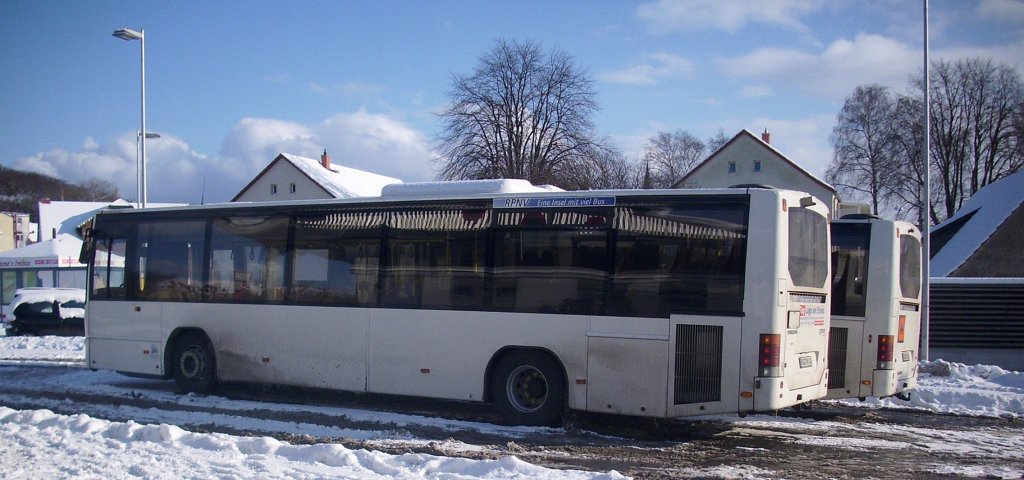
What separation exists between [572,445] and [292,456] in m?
3.09

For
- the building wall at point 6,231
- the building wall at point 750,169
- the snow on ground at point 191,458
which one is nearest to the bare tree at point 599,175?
the building wall at point 750,169

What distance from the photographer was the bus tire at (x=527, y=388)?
32.7 ft

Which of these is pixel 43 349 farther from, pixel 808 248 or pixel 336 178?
pixel 336 178

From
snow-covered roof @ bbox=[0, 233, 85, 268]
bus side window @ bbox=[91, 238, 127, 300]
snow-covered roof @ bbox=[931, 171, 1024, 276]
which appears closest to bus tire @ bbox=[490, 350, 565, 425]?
bus side window @ bbox=[91, 238, 127, 300]

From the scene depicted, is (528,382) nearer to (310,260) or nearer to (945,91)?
(310,260)

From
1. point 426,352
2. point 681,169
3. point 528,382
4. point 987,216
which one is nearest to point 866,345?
point 528,382

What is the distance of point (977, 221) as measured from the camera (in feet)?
112

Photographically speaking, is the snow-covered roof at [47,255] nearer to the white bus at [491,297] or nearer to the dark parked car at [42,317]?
the dark parked car at [42,317]

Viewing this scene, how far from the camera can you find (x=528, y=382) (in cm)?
1023

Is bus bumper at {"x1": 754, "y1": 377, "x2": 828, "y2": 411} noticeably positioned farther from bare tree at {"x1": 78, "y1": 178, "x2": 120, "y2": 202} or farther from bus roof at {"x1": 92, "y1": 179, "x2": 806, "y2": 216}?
bare tree at {"x1": 78, "y1": 178, "x2": 120, "y2": 202}

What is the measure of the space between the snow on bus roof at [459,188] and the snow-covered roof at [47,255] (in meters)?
31.4

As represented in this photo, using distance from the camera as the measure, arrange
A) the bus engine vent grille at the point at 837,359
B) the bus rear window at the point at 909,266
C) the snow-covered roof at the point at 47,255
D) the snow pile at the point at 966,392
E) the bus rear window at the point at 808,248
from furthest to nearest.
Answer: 1. the snow-covered roof at the point at 47,255
2. the snow pile at the point at 966,392
3. the bus rear window at the point at 909,266
4. the bus engine vent grille at the point at 837,359
5. the bus rear window at the point at 808,248

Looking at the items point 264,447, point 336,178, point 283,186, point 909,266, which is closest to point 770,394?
point 909,266

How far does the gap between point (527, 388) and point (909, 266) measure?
20.0 feet
